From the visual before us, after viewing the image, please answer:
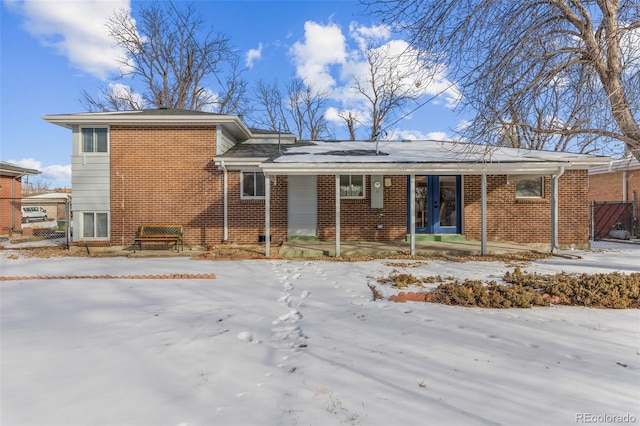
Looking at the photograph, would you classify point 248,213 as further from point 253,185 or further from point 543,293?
point 543,293

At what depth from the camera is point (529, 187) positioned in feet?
38.7

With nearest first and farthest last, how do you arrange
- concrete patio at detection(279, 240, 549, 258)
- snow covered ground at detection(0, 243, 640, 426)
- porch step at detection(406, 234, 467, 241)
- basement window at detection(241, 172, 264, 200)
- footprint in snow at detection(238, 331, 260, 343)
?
snow covered ground at detection(0, 243, 640, 426) → footprint in snow at detection(238, 331, 260, 343) → concrete patio at detection(279, 240, 549, 258) → basement window at detection(241, 172, 264, 200) → porch step at detection(406, 234, 467, 241)

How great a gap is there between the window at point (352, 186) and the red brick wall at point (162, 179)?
4280 mm

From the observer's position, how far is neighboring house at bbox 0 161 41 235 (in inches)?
643

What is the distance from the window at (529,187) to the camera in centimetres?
1172

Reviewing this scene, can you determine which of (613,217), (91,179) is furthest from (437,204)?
(613,217)

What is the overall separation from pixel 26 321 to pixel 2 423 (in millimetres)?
2623

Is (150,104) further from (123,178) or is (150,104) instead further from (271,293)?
(271,293)

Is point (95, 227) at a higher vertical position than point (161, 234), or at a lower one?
higher

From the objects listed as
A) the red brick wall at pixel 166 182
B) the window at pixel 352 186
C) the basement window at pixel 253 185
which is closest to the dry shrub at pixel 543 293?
the window at pixel 352 186

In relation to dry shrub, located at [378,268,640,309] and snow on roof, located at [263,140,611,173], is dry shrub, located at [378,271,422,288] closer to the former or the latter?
dry shrub, located at [378,268,640,309]

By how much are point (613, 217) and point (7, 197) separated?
99.9 feet

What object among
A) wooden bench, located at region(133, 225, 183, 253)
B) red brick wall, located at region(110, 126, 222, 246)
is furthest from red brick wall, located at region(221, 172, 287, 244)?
wooden bench, located at region(133, 225, 183, 253)

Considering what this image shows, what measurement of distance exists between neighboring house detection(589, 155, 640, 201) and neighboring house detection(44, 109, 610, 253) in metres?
8.83
